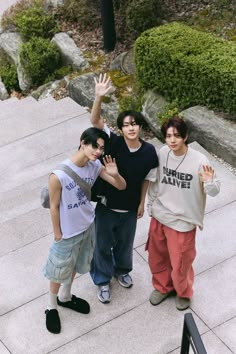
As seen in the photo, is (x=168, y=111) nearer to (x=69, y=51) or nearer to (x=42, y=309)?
(x=69, y=51)

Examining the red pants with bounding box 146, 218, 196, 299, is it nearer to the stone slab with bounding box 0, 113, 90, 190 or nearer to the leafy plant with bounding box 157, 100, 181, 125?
the leafy plant with bounding box 157, 100, 181, 125

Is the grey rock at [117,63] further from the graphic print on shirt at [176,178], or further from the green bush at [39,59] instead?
the graphic print on shirt at [176,178]

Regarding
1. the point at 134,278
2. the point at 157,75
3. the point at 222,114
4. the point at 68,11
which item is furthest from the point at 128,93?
the point at 134,278

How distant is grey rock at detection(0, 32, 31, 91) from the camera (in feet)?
33.6

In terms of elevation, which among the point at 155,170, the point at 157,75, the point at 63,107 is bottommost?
the point at 63,107

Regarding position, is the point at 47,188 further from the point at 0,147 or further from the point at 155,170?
the point at 0,147

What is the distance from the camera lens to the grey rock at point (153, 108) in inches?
320

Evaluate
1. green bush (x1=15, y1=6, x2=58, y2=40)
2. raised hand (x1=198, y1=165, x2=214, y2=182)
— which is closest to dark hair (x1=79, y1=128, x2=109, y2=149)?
raised hand (x1=198, y1=165, x2=214, y2=182)

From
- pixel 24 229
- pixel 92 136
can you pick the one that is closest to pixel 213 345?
pixel 92 136

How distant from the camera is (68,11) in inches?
427

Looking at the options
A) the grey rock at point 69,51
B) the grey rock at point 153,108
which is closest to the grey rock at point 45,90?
the grey rock at point 69,51

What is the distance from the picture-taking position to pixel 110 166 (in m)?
4.80

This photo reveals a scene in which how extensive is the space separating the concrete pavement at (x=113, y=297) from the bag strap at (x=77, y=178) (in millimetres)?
1267

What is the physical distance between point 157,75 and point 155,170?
343cm
